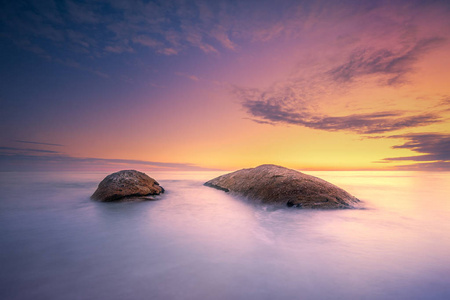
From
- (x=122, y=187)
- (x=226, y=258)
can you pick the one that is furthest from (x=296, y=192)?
(x=122, y=187)

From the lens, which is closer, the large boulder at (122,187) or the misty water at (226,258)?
the misty water at (226,258)

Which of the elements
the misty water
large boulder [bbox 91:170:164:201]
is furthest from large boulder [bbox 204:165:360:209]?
large boulder [bbox 91:170:164:201]

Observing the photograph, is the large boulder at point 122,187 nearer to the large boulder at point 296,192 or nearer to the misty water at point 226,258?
the misty water at point 226,258

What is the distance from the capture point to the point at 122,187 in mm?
8070

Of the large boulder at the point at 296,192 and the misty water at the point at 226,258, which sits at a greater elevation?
the large boulder at the point at 296,192

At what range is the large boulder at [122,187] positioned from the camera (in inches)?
310

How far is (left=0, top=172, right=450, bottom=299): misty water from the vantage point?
7.08 feet

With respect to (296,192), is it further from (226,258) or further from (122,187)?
(122,187)

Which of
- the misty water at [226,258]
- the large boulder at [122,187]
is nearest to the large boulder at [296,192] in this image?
the misty water at [226,258]

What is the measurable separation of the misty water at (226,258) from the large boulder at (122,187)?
2363 mm

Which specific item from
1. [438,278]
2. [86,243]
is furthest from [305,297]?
[86,243]

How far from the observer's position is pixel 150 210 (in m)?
6.55

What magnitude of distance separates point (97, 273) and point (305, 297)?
2.36 metres

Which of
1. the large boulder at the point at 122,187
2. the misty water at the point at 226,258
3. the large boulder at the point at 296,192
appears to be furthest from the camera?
the large boulder at the point at 122,187
